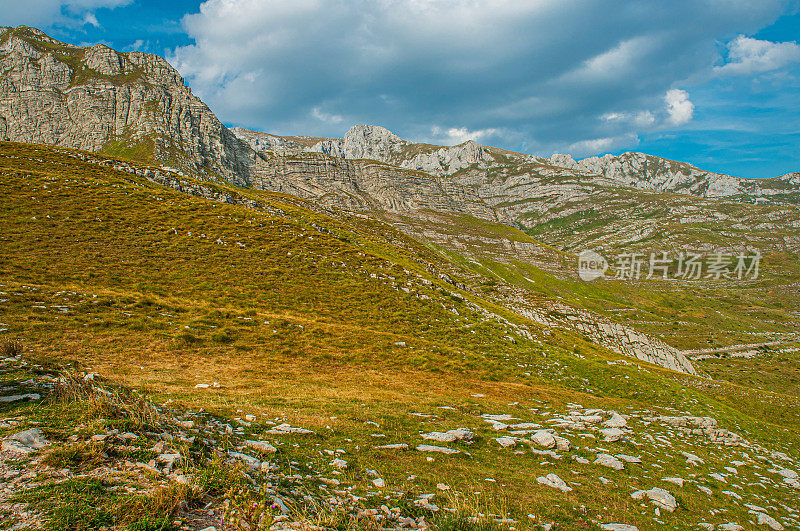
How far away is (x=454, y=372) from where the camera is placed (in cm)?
2498

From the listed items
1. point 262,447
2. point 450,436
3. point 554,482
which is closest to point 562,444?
point 554,482

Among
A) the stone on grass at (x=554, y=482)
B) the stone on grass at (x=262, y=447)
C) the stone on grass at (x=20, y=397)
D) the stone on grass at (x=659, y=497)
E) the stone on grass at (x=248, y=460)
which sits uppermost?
the stone on grass at (x=20, y=397)

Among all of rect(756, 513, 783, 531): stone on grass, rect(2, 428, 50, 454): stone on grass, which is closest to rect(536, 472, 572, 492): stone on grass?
rect(756, 513, 783, 531): stone on grass

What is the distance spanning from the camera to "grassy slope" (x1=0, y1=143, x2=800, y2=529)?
401 inches

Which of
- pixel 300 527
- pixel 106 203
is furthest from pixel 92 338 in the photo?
pixel 106 203

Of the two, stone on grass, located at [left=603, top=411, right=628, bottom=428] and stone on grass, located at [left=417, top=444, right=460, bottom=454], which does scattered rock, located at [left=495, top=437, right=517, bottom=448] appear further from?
stone on grass, located at [left=603, top=411, right=628, bottom=428]

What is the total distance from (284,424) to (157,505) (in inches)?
265

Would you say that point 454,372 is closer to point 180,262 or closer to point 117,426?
point 117,426

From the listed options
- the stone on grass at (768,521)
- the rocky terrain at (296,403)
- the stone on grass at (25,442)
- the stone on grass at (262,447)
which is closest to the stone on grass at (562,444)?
the rocky terrain at (296,403)

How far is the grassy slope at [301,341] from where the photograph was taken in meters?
10.2

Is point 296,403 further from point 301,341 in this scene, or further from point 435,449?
point 301,341

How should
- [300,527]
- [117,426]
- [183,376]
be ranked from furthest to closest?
[183,376]
[117,426]
[300,527]

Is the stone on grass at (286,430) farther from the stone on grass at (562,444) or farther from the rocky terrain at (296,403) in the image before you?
the stone on grass at (562,444)

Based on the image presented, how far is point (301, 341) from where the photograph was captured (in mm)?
24281
